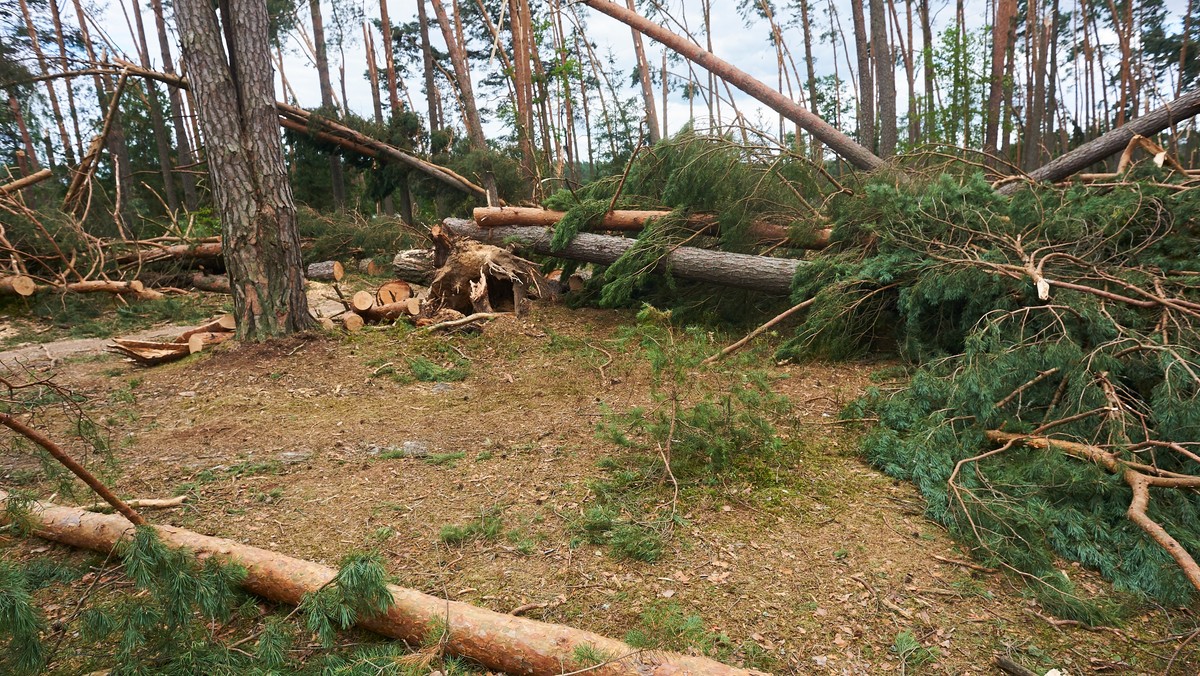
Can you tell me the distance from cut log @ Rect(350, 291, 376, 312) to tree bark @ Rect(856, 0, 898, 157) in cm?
877

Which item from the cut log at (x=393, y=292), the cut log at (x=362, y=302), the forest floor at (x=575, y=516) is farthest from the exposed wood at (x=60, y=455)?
the cut log at (x=393, y=292)

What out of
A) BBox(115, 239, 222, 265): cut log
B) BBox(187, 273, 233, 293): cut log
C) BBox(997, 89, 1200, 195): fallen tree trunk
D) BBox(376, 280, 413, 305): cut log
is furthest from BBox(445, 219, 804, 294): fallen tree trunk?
BBox(115, 239, 222, 265): cut log

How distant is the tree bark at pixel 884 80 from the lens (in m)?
11.1

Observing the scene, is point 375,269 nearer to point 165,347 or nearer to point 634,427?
point 165,347

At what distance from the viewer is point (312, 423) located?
4473 mm

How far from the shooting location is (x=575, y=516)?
3.07 metres

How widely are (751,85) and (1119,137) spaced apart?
14.5ft

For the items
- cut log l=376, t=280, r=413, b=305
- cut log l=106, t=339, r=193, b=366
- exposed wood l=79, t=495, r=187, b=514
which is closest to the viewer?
exposed wood l=79, t=495, r=187, b=514

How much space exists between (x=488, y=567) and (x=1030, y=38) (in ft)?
70.6

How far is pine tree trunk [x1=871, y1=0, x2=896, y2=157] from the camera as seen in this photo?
11.1m

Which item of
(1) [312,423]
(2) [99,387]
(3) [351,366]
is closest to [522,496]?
(1) [312,423]

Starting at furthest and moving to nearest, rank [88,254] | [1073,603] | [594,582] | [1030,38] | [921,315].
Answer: [1030,38] < [88,254] < [921,315] < [594,582] < [1073,603]

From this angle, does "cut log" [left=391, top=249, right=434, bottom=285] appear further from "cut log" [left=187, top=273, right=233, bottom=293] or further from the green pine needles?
the green pine needles

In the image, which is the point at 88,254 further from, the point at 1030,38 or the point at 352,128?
the point at 1030,38
